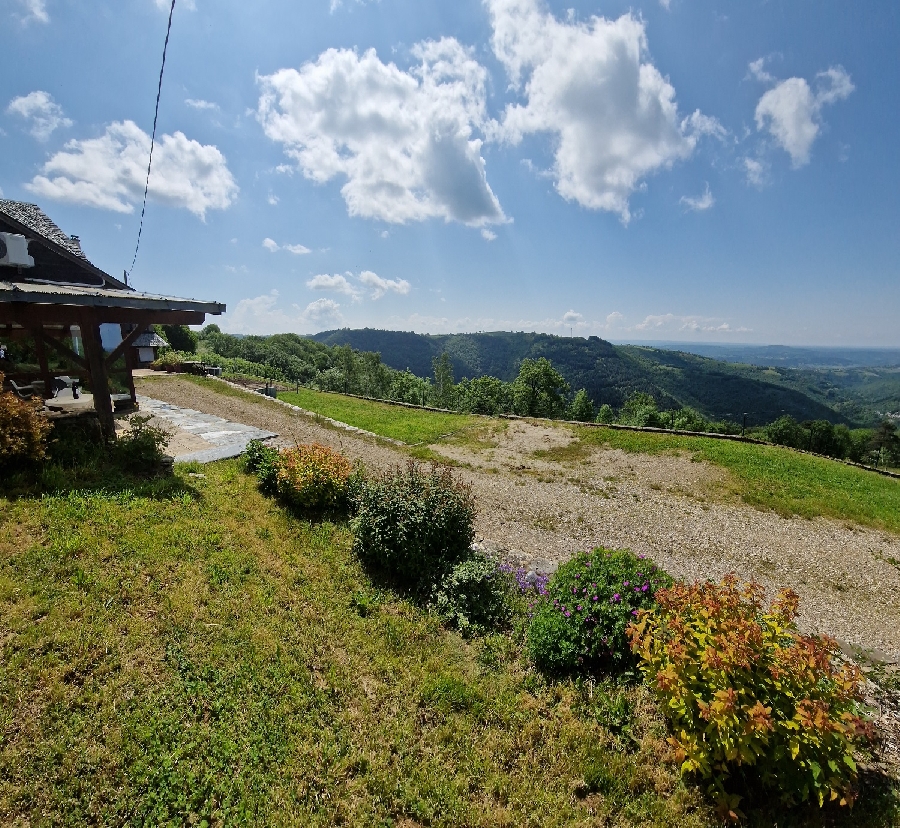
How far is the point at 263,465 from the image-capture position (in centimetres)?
816

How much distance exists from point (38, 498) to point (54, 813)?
4682 mm

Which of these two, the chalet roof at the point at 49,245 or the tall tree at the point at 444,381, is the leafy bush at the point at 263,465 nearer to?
the chalet roof at the point at 49,245

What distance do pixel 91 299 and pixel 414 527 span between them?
21.3 ft

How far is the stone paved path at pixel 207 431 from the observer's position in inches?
365

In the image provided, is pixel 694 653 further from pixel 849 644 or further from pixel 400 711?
pixel 849 644

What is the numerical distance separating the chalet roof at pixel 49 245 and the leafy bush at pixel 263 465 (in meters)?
12.4

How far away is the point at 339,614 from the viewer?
495 cm

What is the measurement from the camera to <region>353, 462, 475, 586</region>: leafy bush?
19.2ft

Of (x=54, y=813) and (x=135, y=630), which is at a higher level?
(x=135, y=630)

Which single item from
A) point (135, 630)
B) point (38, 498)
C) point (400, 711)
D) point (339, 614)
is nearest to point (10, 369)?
point (38, 498)

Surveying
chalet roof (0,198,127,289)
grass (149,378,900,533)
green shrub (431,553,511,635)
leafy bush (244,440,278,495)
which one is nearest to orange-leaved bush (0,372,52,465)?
leafy bush (244,440,278,495)

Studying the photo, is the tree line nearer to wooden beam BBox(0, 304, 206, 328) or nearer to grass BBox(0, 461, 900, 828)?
wooden beam BBox(0, 304, 206, 328)

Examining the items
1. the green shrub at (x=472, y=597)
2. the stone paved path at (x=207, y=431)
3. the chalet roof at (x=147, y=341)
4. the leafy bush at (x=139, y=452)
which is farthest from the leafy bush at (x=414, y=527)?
the chalet roof at (x=147, y=341)

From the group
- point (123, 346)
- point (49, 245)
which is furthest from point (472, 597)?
point (49, 245)
